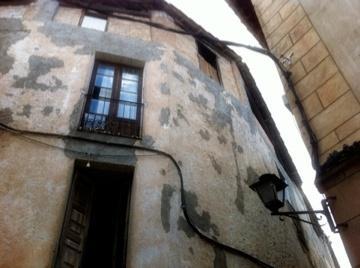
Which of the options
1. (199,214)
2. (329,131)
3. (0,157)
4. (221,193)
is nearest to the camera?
(329,131)

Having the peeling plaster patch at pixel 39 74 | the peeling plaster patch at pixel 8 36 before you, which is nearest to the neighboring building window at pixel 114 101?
the peeling plaster patch at pixel 39 74

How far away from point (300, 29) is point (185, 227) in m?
3.71

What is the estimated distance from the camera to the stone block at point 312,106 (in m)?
5.31

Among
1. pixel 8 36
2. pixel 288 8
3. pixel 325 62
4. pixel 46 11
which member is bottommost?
pixel 325 62

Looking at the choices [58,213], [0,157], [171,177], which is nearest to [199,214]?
[171,177]

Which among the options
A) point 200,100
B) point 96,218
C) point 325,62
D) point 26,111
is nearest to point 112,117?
point 26,111

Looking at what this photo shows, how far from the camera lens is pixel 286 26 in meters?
6.36

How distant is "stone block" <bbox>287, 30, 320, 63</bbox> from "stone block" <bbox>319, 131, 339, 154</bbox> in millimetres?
1580

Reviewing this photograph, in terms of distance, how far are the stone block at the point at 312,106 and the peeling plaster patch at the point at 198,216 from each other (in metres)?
2.26

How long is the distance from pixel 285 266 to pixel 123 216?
3.33m

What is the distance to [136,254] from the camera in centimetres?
504

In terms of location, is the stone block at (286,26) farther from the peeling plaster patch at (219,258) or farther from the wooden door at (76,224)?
the wooden door at (76,224)

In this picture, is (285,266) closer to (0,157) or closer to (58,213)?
(58,213)

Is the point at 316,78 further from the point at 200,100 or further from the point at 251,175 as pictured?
the point at 200,100
